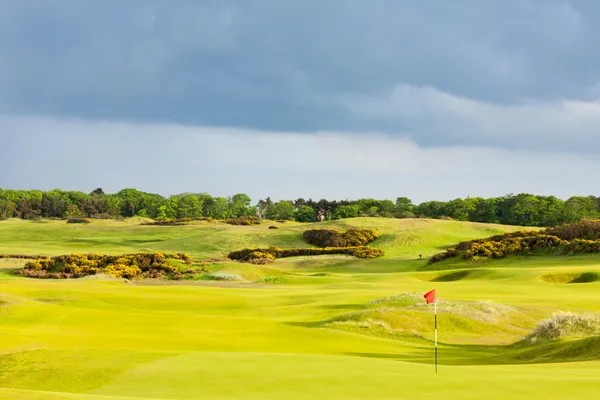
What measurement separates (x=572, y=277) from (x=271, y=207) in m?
107

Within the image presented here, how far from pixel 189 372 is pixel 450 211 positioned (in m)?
108

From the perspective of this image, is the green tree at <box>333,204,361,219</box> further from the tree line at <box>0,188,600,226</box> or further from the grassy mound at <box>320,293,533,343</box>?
the grassy mound at <box>320,293,533,343</box>

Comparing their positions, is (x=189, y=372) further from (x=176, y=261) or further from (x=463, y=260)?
(x=463, y=260)

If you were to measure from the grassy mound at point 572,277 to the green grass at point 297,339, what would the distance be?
8cm

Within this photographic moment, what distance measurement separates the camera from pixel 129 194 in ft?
568

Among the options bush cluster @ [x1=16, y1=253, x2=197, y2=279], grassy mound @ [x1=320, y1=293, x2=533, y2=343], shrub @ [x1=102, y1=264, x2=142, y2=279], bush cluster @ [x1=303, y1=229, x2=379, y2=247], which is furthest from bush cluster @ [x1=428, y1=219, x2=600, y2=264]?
grassy mound @ [x1=320, y1=293, x2=533, y2=343]

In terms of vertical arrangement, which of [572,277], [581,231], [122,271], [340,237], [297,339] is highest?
[581,231]

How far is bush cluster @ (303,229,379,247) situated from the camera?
70.6 m

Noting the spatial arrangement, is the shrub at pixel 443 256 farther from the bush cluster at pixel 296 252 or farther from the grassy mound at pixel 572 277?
the grassy mound at pixel 572 277

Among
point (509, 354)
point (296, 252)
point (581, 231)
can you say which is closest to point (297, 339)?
point (509, 354)

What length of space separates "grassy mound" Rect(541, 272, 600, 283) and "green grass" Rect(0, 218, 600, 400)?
0.26 feet

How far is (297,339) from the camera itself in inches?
815

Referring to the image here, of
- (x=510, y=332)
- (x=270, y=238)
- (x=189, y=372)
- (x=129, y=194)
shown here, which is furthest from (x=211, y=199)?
A: (x=189, y=372)

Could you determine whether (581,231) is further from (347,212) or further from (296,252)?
(347,212)
